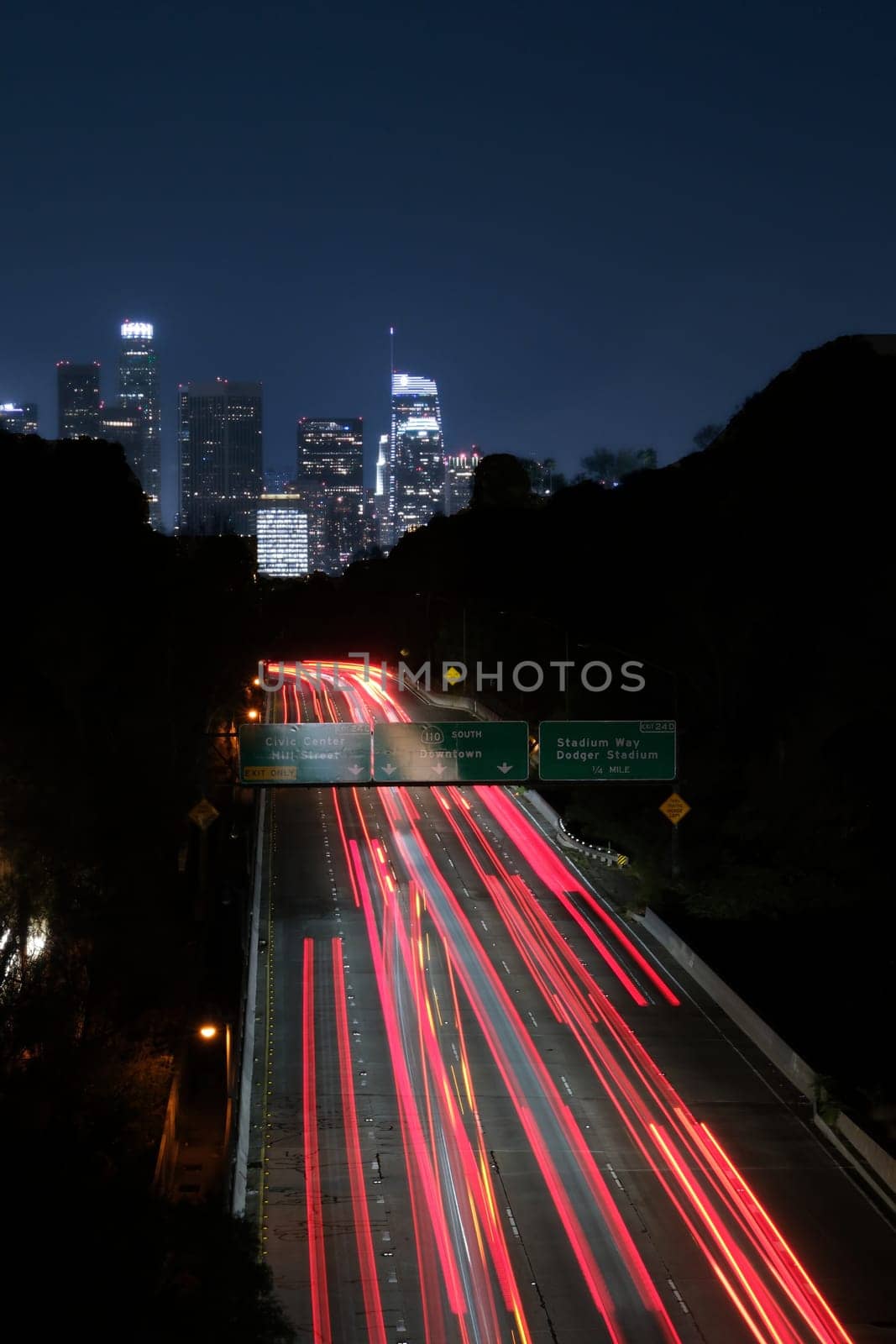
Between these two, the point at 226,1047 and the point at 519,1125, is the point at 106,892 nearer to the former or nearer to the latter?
the point at 226,1047

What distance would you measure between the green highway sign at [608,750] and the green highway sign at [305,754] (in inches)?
158

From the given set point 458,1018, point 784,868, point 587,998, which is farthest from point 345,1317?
point 784,868

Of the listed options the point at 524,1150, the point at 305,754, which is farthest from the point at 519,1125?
the point at 305,754

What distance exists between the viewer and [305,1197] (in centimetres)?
1730

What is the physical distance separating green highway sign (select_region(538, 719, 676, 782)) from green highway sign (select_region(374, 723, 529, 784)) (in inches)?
25.1

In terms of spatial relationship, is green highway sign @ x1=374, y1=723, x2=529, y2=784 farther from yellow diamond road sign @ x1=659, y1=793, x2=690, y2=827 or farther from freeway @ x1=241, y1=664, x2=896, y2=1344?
freeway @ x1=241, y1=664, x2=896, y2=1344

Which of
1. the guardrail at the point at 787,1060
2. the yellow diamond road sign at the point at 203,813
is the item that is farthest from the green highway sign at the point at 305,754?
the guardrail at the point at 787,1060

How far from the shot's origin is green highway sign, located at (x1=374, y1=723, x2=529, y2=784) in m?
27.5

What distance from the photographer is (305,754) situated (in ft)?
89.4

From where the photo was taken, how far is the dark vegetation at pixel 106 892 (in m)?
9.22

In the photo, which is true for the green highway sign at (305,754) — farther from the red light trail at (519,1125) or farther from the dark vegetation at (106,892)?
the red light trail at (519,1125)

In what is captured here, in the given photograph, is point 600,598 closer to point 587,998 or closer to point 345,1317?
Result: point 587,998

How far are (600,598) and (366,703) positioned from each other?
43.8 ft

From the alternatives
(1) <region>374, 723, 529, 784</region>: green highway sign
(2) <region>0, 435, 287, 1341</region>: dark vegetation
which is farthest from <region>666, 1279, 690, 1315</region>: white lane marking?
(1) <region>374, 723, 529, 784</region>: green highway sign
